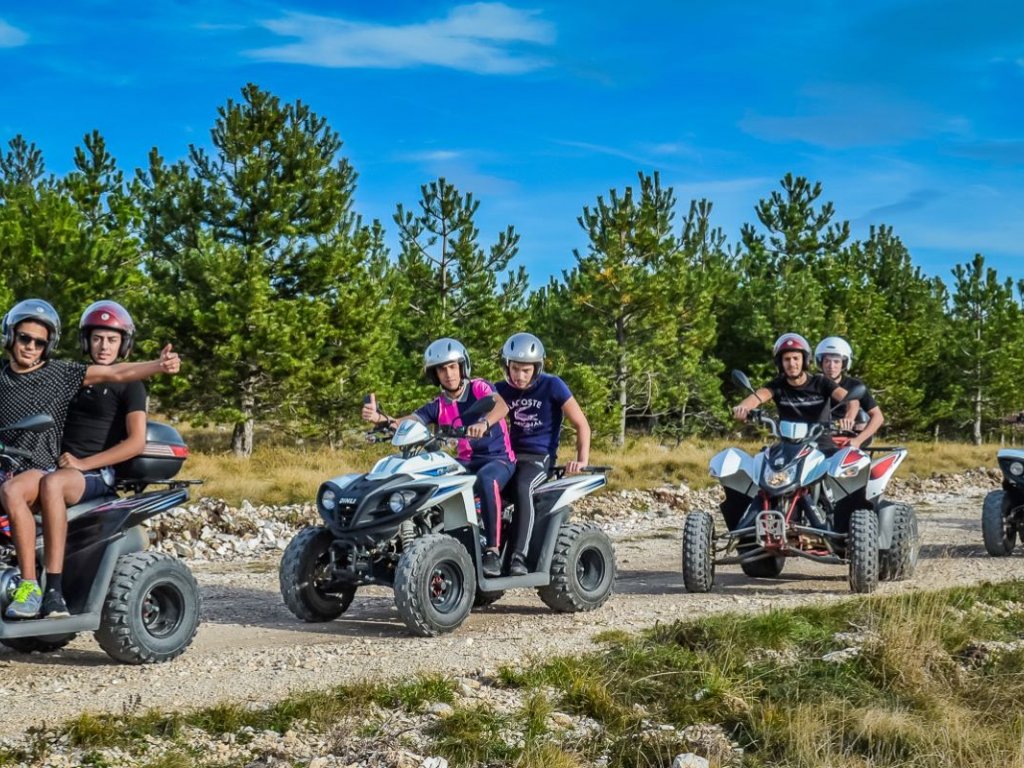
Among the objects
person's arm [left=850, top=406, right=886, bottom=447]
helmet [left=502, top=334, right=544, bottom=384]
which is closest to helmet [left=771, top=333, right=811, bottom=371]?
person's arm [left=850, top=406, right=886, bottom=447]

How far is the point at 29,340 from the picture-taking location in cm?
688

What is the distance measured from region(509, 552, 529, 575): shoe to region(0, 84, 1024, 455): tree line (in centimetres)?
1729

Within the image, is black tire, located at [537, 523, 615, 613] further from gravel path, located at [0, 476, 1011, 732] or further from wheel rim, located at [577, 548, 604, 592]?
gravel path, located at [0, 476, 1011, 732]

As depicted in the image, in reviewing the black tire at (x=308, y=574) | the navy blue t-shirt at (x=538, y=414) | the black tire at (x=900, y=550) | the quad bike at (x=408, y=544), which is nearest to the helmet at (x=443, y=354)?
the quad bike at (x=408, y=544)

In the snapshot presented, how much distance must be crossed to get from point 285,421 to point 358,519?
2073 centimetres

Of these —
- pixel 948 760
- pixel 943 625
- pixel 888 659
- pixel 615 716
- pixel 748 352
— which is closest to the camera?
pixel 948 760

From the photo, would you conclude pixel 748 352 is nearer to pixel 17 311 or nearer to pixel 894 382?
pixel 894 382

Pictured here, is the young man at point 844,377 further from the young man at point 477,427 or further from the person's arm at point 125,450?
the person's arm at point 125,450

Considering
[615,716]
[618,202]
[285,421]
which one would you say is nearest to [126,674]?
[615,716]

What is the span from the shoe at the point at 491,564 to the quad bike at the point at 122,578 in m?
2.26

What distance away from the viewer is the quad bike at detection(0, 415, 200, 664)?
265 inches

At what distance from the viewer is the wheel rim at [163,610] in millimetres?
7281

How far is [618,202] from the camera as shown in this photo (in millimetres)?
34500

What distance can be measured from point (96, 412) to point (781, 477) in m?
5.85
